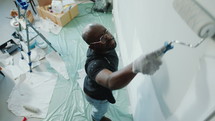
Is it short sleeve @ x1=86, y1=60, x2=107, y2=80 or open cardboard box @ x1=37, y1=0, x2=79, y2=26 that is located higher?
short sleeve @ x1=86, y1=60, x2=107, y2=80

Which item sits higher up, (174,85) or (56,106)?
(174,85)

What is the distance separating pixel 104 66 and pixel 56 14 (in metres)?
1.98

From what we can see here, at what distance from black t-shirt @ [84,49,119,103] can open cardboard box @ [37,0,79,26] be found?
1.66 meters

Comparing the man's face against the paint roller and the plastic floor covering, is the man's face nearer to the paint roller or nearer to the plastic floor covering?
the paint roller

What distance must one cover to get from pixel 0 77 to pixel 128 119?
1.65 m

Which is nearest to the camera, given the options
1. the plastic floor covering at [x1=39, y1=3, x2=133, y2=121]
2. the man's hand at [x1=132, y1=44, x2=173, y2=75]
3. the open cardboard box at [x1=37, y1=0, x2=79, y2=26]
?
the man's hand at [x1=132, y1=44, x2=173, y2=75]

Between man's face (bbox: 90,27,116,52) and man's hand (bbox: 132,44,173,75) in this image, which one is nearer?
man's hand (bbox: 132,44,173,75)

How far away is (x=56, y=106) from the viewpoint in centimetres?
177

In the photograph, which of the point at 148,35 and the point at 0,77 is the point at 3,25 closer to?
the point at 0,77

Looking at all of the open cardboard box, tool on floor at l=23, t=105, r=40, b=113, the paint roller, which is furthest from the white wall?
the open cardboard box

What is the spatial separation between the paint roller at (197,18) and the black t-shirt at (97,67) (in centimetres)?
49

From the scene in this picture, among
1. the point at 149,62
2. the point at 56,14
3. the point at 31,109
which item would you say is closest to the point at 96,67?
the point at 149,62

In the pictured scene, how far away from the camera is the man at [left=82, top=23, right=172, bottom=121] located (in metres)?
0.67

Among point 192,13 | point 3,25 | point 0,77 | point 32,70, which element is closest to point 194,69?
point 192,13
